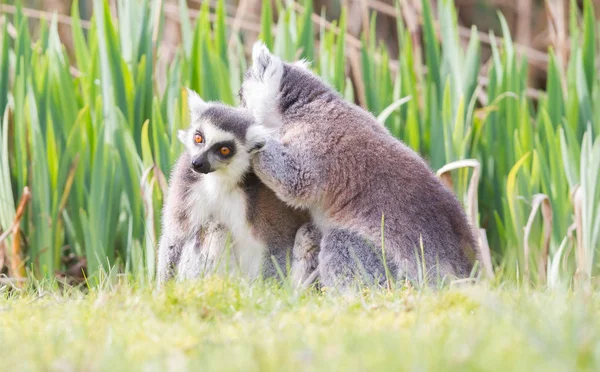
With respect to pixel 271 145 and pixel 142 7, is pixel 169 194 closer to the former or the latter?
pixel 271 145

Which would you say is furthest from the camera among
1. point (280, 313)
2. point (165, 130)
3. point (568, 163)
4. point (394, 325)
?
point (165, 130)

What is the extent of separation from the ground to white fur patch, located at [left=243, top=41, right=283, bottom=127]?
5.25 feet

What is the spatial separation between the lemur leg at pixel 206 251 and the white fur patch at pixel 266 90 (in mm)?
794

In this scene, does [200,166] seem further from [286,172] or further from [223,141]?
[286,172]

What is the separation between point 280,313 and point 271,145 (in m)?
1.59

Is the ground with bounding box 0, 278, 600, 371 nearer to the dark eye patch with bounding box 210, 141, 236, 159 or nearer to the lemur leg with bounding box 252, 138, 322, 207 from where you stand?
the lemur leg with bounding box 252, 138, 322, 207

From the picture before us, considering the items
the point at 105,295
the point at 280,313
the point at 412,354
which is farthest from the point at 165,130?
the point at 412,354

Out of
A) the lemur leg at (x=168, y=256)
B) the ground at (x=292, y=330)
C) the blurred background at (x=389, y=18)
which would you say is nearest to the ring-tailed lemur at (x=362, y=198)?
the lemur leg at (x=168, y=256)

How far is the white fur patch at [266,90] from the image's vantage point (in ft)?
16.0

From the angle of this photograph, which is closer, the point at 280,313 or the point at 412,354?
the point at 412,354

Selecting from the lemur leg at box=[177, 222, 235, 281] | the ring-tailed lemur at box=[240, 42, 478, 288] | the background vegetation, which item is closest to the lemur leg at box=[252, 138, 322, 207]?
the ring-tailed lemur at box=[240, 42, 478, 288]

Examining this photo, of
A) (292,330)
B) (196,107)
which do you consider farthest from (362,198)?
(292,330)

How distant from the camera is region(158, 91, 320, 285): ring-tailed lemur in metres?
4.34

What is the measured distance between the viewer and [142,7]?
230 inches
